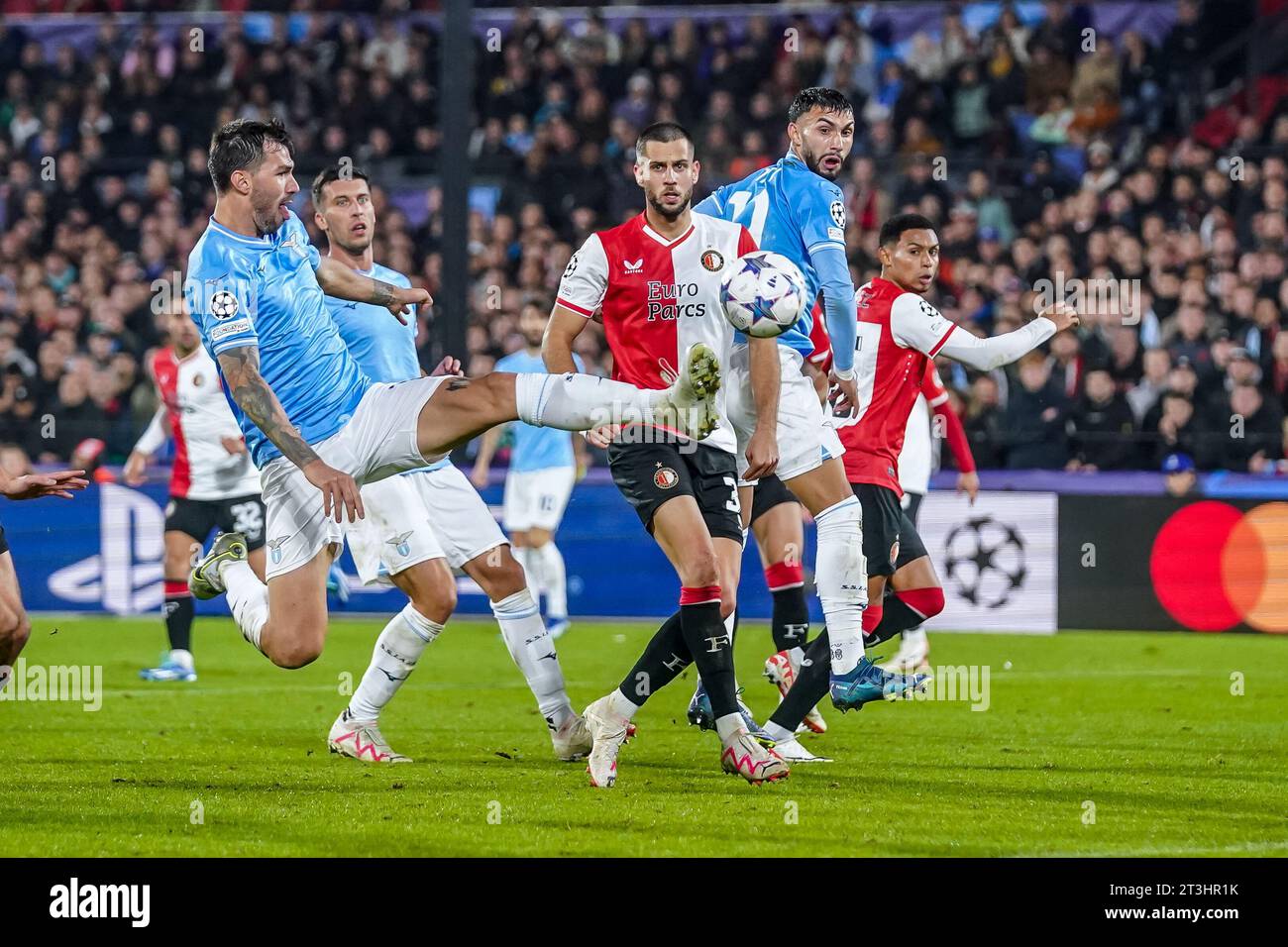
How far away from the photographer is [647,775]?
23.2 ft

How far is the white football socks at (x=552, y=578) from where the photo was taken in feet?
43.7

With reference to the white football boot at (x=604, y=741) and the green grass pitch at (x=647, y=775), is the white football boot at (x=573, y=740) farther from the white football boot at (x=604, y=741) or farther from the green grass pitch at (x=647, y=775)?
the white football boot at (x=604, y=741)

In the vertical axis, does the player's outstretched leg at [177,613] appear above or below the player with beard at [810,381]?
below

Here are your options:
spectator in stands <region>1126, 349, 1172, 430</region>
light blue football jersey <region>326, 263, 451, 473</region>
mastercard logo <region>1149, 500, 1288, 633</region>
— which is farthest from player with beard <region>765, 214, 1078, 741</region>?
spectator in stands <region>1126, 349, 1172, 430</region>

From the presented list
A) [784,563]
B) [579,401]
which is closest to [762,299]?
[579,401]

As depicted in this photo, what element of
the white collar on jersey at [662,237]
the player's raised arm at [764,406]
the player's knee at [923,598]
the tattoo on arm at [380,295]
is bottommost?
the player's knee at [923,598]

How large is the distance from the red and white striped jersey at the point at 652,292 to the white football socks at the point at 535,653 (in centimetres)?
124

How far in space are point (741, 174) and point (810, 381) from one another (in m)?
9.96

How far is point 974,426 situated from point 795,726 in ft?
23.9

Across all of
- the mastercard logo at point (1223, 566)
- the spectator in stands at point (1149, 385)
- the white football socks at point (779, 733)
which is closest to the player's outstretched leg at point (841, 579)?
the white football socks at point (779, 733)

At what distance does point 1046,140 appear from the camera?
18297mm

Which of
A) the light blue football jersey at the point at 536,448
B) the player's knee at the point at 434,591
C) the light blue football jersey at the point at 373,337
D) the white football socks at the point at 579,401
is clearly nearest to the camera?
the white football socks at the point at 579,401

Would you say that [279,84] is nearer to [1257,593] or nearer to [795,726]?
[1257,593]
